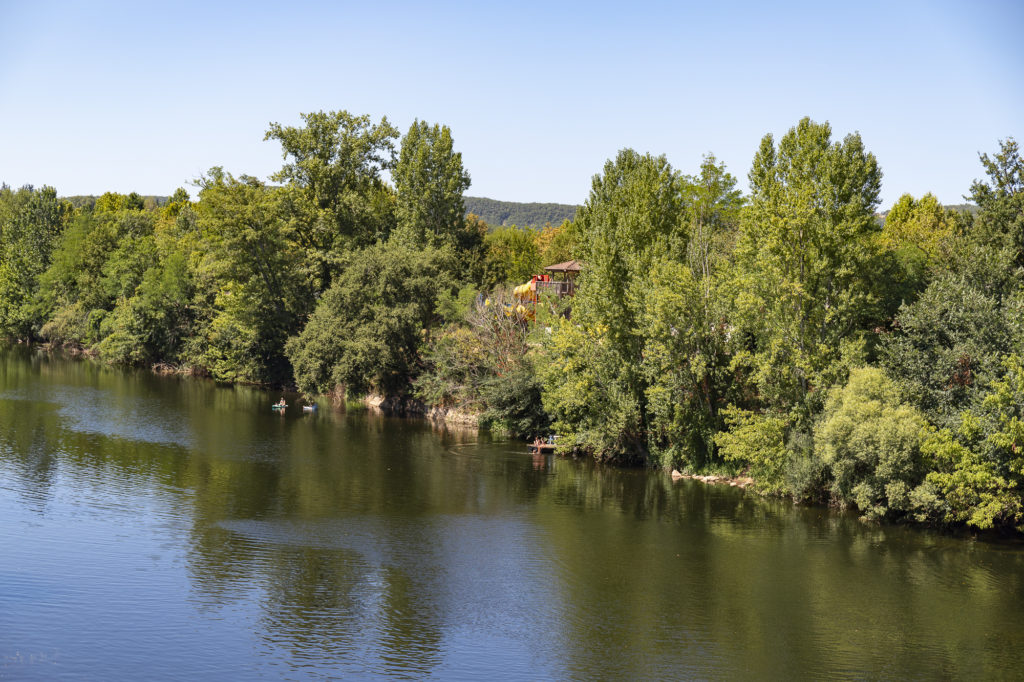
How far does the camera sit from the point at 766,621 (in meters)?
28.6

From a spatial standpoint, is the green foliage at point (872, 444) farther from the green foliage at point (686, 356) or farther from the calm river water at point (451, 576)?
the green foliage at point (686, 356)

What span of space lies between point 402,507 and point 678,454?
651 inches

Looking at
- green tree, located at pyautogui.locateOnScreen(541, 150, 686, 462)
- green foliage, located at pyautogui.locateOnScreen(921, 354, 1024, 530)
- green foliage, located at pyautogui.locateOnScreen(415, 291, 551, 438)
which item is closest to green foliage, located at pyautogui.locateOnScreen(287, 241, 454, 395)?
green foliage, located at pyautogui.locateOnScreen(415, 291, 551, 438)

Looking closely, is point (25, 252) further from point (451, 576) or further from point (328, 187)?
point (451, 576)

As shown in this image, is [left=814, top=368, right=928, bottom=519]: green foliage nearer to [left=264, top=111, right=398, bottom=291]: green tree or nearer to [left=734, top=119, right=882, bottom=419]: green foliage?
[left=734, top=119, right=882, bottom=419]: green foliage

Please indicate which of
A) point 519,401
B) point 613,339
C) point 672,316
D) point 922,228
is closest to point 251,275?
point 519,401

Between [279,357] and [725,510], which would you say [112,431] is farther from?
[725,510]

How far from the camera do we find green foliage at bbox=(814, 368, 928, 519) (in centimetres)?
3666

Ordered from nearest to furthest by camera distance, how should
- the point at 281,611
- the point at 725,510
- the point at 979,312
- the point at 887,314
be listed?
the point at 281,611 < the point at 979,312 < the point at 725,510 < the point at 887,314

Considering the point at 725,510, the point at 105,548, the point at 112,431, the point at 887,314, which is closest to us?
the point at 105,548

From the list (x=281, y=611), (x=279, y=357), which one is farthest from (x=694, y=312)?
(x=279, y=357)

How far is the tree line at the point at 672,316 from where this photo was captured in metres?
38.2

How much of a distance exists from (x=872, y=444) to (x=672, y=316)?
1278 cm

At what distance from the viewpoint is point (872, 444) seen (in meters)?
37.3
